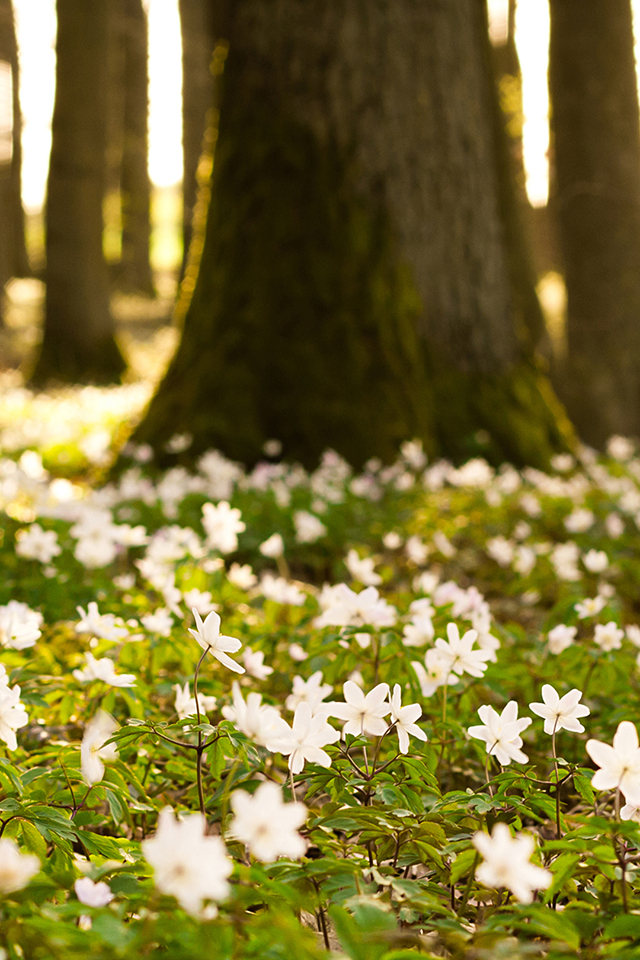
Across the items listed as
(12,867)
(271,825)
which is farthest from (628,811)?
(12,867)

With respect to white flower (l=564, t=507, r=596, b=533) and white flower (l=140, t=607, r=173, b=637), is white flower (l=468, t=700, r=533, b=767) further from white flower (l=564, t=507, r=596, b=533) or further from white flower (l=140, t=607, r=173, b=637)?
white flower (l=564, t=507, r=596, b=533)

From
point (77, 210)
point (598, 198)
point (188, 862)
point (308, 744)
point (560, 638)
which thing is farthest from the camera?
point (77, 210)

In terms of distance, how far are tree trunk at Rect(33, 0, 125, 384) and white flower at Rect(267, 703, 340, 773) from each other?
490 inches

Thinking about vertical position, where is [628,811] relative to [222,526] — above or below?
below

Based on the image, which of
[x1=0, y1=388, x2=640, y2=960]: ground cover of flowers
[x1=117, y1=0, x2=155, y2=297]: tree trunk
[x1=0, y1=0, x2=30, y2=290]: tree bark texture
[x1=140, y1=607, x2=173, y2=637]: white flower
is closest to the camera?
[x1=0, y1=388, x2=640, y2=960]: ground cover of flowers

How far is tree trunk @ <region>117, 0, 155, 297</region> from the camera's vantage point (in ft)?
73.4

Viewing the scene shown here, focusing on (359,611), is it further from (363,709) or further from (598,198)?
(598,198)

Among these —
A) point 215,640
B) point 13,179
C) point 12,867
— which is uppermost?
point 13,179

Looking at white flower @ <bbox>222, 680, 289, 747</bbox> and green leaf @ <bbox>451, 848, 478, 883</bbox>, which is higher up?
white flower @ <bbox>222, 680, 289, 747</bbox>

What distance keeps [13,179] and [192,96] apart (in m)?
7.10

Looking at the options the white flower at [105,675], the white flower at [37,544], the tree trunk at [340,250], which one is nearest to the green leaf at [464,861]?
the white flower at [105,675]

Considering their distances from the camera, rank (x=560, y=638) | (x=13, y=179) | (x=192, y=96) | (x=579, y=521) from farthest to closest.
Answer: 1. (x=13, y=179)
2. (x=192, y=96)
3. (x=579, y=521)
4. (x=560, y=638)

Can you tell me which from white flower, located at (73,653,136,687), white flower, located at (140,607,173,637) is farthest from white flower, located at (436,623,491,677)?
white flower, located at (140,607,173,637)

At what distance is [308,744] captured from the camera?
4.29 feet
